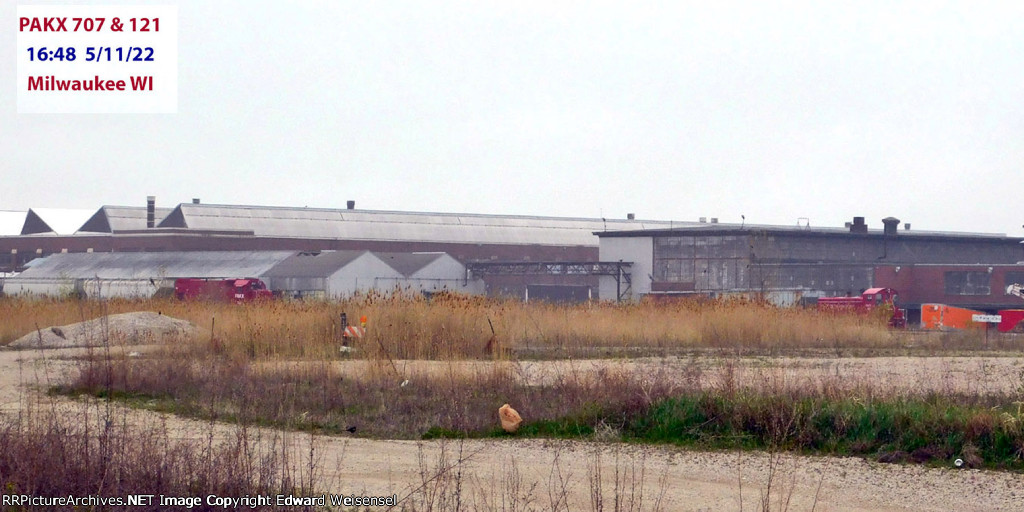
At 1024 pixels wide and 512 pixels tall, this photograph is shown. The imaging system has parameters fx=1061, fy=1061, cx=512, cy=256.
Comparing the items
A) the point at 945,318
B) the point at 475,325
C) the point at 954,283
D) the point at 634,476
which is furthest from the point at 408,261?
the point at 634,476

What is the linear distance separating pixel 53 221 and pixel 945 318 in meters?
73.1

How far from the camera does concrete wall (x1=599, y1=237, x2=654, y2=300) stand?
6550 centimetres

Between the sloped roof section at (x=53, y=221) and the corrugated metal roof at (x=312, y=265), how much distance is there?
30.4 metres

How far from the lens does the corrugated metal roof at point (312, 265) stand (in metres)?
63.2

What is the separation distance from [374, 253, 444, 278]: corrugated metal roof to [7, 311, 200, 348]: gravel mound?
112ft

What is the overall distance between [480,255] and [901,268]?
1428 inches

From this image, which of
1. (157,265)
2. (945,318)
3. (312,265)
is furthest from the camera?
(157,265)

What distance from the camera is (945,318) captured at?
4350 centimetres

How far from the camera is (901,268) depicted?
60062 millimetres

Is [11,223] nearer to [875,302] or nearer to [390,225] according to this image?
[390,225]

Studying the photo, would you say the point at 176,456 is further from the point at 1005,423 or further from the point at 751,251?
the point at 751,251

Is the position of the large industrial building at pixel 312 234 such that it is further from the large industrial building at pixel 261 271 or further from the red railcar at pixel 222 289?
the red railcar at pixel 222 289

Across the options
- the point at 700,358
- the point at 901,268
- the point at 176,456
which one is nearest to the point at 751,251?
the point at 901,268

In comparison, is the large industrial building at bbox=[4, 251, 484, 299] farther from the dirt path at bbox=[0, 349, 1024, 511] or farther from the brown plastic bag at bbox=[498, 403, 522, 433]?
the dirt path at bbox=[0, 349, 1024, 511]
